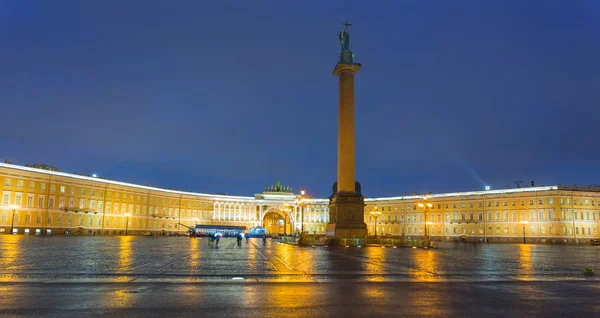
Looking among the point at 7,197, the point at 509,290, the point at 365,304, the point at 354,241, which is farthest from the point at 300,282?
the point at 7,197

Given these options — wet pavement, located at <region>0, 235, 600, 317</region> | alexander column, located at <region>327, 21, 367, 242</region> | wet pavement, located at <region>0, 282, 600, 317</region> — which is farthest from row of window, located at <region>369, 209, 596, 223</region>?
wet pavement, located at <region>0, 282, 600, 317</region>

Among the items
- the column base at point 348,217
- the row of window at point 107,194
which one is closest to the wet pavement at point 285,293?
the column base at point 348,217

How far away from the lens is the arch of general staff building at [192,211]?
80.7 meters

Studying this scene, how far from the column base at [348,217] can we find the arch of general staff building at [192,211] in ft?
66.3

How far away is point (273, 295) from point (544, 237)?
9229 cm

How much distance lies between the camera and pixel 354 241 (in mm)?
41250

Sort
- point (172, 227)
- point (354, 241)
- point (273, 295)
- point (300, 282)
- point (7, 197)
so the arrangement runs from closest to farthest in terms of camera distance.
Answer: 1. point (273, 295)
2. point (300, 282)
3. point (354, 241)
4. point (7, 197)
5. point (172, 227)

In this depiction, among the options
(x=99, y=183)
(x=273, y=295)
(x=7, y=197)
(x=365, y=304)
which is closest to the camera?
(x=365, y=304)

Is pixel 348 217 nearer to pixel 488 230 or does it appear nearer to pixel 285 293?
pixel 285 293

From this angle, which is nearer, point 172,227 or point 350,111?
point 350,111

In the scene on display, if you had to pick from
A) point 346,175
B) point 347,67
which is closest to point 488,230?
point 346,175

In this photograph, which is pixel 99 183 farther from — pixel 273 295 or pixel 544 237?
pixel 273 295

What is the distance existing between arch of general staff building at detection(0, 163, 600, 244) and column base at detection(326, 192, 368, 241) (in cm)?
2022

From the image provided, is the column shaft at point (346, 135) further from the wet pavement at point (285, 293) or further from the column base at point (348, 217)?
the wet pavement at point (285, 293)
